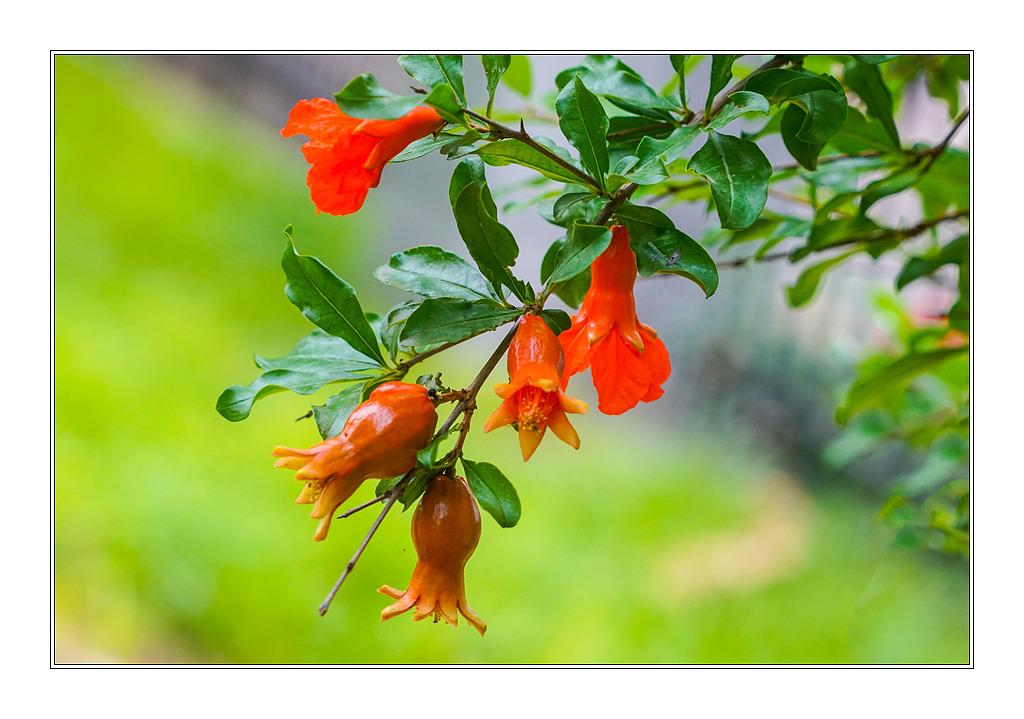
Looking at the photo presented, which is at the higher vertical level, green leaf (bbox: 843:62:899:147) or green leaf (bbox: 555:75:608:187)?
green leaf (bbox: 843:62:899:147)

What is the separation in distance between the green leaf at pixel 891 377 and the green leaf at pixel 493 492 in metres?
0.61

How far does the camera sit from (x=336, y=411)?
56cm

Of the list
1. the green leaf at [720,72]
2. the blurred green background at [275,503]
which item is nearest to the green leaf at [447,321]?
the green leaf at [720,72]

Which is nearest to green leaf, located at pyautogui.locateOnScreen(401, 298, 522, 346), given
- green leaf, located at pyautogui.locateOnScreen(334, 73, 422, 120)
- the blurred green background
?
green leaf, located at pyautogui.locateOnScreen(334, 73, 422, 120)

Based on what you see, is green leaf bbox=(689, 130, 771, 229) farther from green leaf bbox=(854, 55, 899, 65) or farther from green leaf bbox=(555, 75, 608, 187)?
green leaf bbox=(854, 55, 899, 65)

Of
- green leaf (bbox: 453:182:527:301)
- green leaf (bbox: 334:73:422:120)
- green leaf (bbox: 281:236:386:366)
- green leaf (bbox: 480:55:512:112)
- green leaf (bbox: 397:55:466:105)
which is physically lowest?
green leaf (bbox: 281:236:386:366)

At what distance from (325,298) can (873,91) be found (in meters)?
0.52

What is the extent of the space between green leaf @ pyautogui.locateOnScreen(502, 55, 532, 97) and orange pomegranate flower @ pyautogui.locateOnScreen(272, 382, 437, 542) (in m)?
0.47

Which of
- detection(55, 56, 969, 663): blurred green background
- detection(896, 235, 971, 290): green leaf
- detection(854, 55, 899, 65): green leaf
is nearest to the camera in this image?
detection(854, 55, 899, 65): green leaf

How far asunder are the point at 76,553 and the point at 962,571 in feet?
5.29

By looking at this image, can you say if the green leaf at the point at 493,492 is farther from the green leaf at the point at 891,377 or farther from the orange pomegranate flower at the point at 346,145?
the green leaf at the point at 891,377

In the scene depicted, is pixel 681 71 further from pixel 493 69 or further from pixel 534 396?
pixel 534 396

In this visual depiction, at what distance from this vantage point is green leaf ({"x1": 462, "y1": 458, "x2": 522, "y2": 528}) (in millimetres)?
506

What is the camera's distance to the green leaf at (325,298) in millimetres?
544
